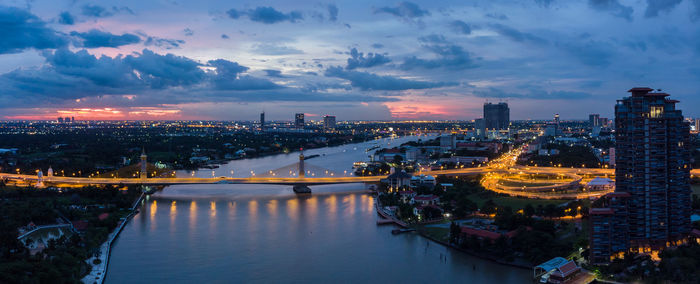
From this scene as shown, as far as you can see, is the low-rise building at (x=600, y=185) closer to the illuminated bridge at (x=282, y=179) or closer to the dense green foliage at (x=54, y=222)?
the illuminated bridge at (x=282, y=179)

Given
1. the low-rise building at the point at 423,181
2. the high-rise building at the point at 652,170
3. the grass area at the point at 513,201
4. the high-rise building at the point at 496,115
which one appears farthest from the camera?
the high-rise building at the point at 496,115

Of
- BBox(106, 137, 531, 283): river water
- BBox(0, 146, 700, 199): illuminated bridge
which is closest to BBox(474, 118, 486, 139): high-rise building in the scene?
BBox(0, 146, 700, 199): illuminated bridge

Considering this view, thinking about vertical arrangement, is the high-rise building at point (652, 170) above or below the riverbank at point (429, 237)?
above

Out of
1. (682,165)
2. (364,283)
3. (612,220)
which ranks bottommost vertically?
(364,283)

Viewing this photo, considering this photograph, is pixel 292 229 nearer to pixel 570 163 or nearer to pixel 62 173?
pixel 62 173

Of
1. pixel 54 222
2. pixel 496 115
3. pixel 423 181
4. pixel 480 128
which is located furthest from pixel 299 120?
pixel 54 222

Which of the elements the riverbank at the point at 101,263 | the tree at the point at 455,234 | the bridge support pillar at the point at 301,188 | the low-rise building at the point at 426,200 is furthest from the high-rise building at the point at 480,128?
the riverbank at the point at 101,263

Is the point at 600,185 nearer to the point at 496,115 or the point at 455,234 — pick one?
the point at 455,234

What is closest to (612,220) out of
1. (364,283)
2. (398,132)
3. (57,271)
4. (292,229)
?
(364,283)
